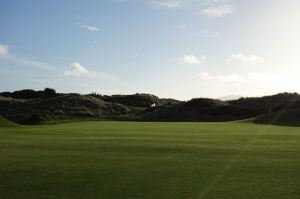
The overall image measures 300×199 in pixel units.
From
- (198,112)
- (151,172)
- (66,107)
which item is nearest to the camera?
(151,172)

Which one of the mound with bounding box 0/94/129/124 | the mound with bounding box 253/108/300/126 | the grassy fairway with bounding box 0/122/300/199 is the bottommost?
the grassy fairway with bounding box 0/122/300/199

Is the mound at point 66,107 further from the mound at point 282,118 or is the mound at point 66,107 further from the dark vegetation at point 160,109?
the mound at point 282,118

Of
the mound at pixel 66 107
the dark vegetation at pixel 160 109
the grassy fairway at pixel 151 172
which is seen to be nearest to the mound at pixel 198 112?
the dark vegetation at pixel 160 109

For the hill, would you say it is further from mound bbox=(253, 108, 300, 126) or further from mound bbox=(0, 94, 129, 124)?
Result: mound bbox=(0, 94, 129, 124)

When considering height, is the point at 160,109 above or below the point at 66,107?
below

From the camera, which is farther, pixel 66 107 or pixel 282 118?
pixel 66 107

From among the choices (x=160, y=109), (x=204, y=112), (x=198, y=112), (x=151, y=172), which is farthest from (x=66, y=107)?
(x=151, y=172)

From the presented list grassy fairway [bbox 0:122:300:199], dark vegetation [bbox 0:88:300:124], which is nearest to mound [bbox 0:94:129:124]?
dark vegetation [bbox 0:88:300:124]

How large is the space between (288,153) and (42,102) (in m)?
78.6

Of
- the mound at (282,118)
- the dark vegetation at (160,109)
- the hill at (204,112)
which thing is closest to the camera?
the mound at (282,118)

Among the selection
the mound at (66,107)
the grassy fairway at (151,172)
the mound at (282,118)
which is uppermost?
the mound at (66,107)

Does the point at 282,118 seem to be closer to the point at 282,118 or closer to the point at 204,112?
the point at 282,118

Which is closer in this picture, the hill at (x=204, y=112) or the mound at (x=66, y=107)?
the hill at (x=204, y=112)

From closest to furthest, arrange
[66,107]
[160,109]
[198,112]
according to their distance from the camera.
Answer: [198,112], [160,109], [66,107]
